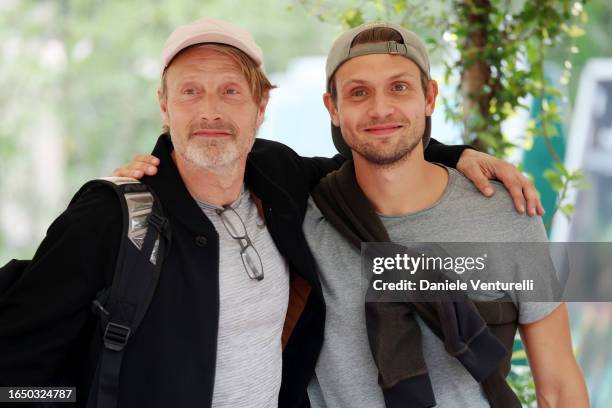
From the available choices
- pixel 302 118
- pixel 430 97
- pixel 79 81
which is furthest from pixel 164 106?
pixel 79 81

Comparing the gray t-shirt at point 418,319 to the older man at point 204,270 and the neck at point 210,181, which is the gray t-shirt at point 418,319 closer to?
the older man at point 204,270

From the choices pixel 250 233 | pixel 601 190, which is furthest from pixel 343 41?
pixel 601 190

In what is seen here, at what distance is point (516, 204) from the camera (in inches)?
57.6

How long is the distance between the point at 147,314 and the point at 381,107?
70 centimetres

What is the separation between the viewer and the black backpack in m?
1.18

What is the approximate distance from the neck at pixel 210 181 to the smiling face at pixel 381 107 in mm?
297

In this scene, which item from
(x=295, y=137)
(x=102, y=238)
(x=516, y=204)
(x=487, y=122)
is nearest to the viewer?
(x=102, y=238)

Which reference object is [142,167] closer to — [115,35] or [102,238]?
[102,238]

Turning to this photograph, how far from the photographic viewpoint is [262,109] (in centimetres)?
165

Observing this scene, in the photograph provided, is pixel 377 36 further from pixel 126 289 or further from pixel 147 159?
pixel 126 289

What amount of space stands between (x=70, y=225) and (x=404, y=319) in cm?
74

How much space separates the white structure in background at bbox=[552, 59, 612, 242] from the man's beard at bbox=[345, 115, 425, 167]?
224cm

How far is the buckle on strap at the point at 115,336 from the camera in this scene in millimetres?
1179

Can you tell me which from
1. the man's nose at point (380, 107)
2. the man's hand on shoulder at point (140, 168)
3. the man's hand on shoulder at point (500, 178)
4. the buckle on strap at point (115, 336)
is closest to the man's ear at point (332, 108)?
the man's nose at point (380, 107)
